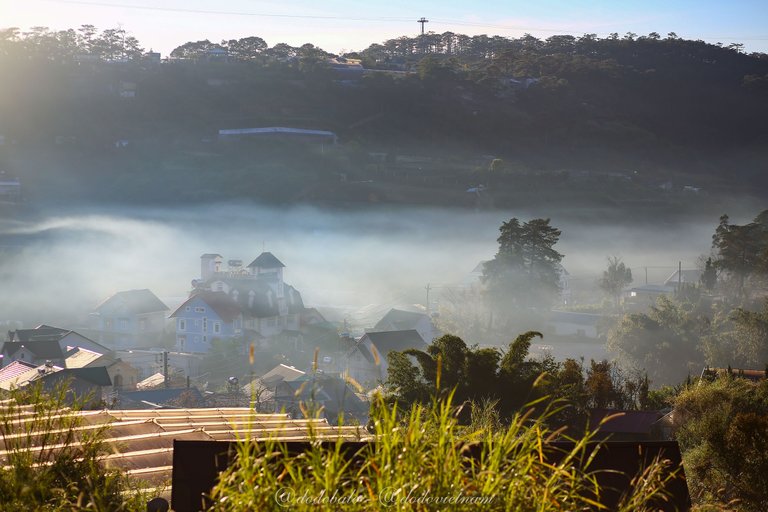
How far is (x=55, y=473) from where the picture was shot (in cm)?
256

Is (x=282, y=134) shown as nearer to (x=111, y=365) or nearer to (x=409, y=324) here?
(x=409, y=324)

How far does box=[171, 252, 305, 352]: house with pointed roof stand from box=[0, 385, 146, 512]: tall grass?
1468cm

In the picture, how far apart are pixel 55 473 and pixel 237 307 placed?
623 inches

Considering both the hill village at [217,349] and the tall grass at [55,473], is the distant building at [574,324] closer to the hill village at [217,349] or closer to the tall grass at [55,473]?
the hill village at [217,349]

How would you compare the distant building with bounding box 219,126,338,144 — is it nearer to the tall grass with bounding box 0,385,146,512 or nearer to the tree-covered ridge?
the tree-covered ridge

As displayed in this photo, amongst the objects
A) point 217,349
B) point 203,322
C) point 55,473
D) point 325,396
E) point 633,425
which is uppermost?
point 55,473

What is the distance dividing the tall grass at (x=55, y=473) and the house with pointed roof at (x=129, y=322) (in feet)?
54.3

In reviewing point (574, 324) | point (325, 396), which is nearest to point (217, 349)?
point (325, 396)

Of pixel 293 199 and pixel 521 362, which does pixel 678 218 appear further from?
pixel 521 362

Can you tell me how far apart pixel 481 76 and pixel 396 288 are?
2734 cm

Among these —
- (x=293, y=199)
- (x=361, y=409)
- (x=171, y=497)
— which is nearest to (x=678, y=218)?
(x=293, y=199)

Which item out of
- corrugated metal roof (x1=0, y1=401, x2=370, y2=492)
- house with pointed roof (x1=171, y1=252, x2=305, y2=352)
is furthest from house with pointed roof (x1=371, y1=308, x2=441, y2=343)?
corrugated metal roof (x1=0, y1=401, x2=370, y2=492)

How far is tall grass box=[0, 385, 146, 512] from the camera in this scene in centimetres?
227

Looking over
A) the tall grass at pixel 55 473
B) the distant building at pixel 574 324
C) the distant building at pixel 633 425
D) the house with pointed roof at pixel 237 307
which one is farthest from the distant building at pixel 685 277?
the tall grass at pixel 55 473
